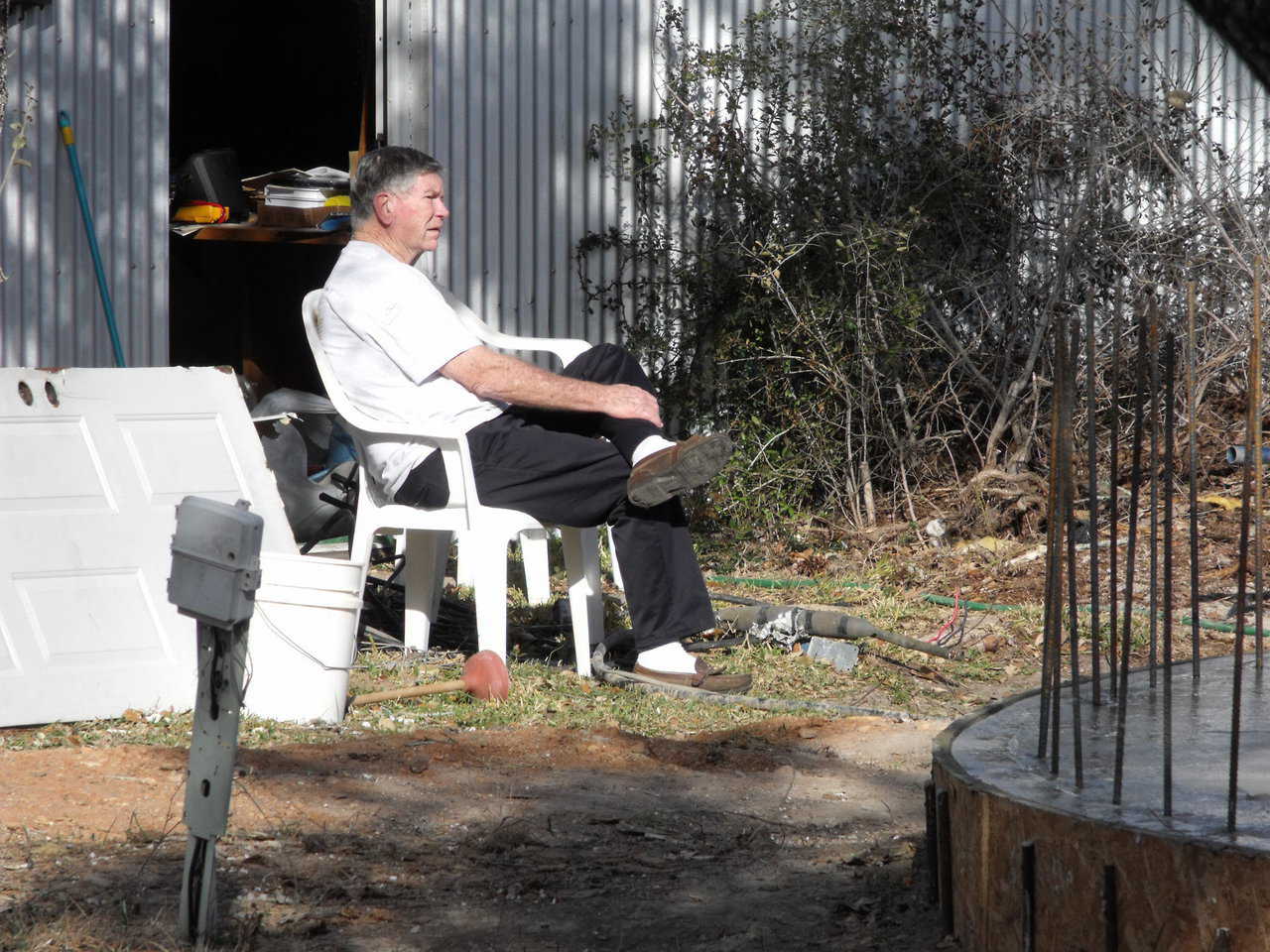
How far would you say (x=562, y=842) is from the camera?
2.89 metres

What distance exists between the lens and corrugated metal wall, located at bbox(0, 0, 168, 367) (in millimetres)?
6777

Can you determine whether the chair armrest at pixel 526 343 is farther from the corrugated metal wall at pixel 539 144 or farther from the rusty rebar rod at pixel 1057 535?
the rusty rebar rod at pixel 1057 535

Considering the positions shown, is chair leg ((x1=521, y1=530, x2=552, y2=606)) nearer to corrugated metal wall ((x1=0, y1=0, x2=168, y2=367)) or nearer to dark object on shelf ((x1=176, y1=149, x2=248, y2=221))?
corrugated metal wall ((x1=0, y1=0, x2=168, y2=367))

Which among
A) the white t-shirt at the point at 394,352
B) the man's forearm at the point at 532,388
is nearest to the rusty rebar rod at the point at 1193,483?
the man's forearm at the point at 532,388

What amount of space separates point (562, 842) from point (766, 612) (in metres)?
2.03

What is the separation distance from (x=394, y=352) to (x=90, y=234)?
3.19 m

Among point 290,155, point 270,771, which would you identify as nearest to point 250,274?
point 290,155

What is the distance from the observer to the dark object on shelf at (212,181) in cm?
757

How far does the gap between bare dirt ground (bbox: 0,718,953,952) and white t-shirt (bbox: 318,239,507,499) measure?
1030 mm

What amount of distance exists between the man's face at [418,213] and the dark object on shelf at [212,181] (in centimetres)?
345

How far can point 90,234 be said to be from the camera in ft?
22.4

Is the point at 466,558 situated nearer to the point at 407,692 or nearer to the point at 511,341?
the point at 511,341

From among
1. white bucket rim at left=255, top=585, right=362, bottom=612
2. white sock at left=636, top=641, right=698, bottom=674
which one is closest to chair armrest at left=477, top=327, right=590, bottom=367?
white sock at left=636, top=641, right=698, bottom=674

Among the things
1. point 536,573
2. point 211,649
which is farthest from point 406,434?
point 211,649
